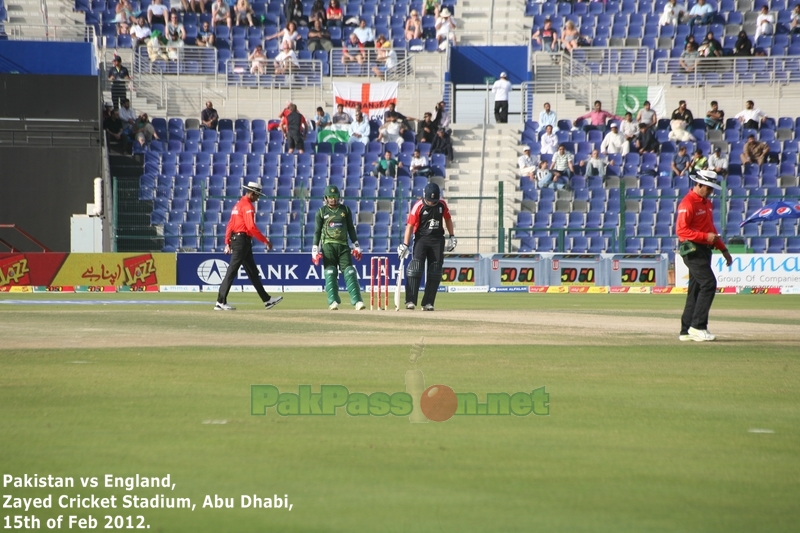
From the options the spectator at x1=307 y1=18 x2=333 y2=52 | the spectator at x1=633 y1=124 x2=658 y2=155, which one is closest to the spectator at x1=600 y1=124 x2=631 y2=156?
the spectator at x1=633 y1=124 x2=658 y2=155

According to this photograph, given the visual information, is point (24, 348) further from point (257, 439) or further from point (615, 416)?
point (615, 416)

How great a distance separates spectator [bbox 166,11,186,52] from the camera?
39.0m

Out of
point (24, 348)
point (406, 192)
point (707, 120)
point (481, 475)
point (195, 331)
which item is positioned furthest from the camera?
point (707, 120)

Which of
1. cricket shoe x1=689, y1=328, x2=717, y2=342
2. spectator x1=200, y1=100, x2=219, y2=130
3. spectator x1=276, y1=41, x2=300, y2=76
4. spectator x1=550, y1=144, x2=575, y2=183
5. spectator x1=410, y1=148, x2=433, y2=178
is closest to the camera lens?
cricket shoe x1=689, y1=328, x2=717, y2=342

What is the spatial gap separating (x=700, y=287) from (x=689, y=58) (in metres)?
29.1

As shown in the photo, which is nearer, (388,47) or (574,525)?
(574,525)

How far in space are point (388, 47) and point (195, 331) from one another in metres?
27.0

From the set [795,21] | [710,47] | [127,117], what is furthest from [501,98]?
[127,117]

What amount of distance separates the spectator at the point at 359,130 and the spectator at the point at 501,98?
477 centimetres

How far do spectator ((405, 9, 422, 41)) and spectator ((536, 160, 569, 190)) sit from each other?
912 cm

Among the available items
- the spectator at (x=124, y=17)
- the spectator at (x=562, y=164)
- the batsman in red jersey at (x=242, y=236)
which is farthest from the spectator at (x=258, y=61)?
the batsman in red jersey at (x=242, y=236)

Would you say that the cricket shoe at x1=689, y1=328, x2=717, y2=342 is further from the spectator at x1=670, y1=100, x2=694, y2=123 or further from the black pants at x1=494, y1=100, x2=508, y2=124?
the black pants at x1=494, y1=100, x2=508, y2=124

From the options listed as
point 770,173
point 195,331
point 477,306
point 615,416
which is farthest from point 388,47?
point 615,416

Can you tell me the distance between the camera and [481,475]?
5.55 metres
